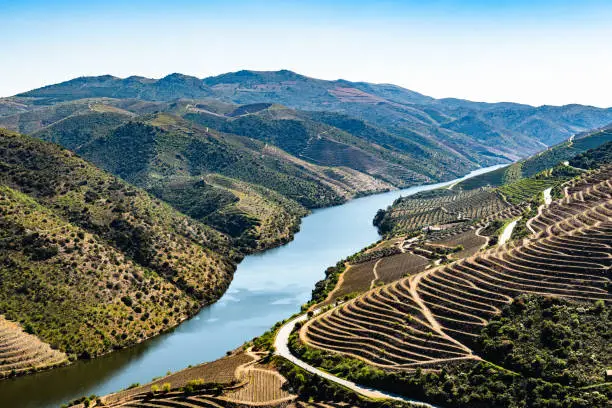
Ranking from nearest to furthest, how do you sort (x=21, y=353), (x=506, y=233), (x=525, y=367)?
(x=525, y=367), (x=21, y=353), (x=506, y=233)

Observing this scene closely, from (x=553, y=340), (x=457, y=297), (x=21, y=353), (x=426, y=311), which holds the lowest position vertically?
(x=21, y=353)

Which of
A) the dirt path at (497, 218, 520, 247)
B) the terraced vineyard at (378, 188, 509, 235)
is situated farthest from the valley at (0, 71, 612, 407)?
the terraced vineyard at (378, 188, 509, 235)

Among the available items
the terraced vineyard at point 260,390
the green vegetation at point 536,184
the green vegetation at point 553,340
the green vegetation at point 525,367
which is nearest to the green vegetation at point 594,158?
the green vegetation at point 536,184

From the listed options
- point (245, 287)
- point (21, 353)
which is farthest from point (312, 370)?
point (245, 287)

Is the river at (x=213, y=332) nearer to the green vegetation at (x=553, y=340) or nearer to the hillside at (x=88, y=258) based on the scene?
the hillside at (x=88, y=258)

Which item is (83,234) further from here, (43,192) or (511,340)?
(511,340)

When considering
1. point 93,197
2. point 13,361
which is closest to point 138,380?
point 13,361

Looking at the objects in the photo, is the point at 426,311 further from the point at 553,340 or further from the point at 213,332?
the point at 213,332
